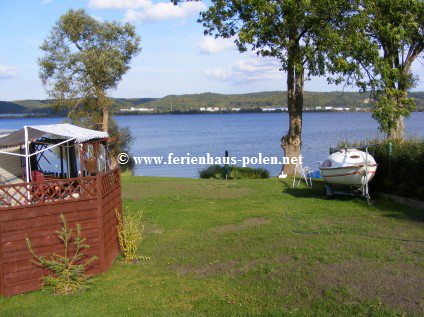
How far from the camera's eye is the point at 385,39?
1878 cm

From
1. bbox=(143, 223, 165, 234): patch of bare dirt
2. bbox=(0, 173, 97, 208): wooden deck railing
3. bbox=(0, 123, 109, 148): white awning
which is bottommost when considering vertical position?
bbox=(143, 223, 165, 234): patch of bare dirt

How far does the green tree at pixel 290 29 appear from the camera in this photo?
56.2ft

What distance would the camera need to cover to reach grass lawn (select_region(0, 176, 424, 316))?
6.16 meters

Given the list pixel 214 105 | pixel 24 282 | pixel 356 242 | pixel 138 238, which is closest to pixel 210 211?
pixel 138 238

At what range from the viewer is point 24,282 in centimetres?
736

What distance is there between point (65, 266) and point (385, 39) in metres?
15.4

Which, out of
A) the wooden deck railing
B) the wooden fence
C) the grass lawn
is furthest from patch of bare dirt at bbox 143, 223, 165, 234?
the wooden deck railing

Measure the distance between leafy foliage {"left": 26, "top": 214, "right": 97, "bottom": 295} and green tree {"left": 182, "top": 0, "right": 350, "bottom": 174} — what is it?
37.6ft

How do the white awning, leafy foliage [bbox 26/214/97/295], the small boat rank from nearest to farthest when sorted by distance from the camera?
leafy foliage [bbox 26/214/97/295]
the white awning
the small boat

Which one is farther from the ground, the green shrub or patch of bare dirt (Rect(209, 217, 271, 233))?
patch of bare dirt (Rect(209, 217, 271, 233))

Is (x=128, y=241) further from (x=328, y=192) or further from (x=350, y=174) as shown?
(x=328, y=192)

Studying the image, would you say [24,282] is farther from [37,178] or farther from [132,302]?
[37,178]

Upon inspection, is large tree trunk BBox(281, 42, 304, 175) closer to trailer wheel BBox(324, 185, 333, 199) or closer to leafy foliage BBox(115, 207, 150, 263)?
trailer wheel BBox(324, 185, 333, 199)

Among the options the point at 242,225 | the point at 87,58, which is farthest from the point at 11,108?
the point at 242,225
